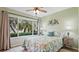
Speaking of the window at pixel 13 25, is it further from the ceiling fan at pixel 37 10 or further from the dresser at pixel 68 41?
the dresser at pixel 68 41

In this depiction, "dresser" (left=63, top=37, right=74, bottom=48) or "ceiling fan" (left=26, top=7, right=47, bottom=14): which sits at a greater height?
"ceiling fan" (left=26, top=7, right=47, bottom=14)

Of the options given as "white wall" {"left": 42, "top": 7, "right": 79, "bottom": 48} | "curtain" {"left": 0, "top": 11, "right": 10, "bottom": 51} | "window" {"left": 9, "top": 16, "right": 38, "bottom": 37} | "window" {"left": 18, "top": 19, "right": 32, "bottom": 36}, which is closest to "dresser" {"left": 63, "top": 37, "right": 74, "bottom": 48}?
"white wall" {"left": 42, "top": 7, "right": 79, "bottom": 48}

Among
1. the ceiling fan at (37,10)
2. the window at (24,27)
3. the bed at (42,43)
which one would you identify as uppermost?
the ceiling fan at (37,10)

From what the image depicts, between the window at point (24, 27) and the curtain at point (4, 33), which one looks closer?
the curtain at point (4, 33)

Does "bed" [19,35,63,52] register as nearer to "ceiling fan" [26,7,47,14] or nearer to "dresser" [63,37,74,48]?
"dresser" [63,37,74,48]

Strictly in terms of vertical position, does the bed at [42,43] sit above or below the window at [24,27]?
below

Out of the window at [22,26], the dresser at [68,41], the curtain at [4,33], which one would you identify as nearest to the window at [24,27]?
the window at [22,26]

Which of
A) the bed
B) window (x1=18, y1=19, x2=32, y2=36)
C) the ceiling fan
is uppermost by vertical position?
the ceiling fan

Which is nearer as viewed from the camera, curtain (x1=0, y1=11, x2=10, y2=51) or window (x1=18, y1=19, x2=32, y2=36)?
curtain (x1=0, y1=11, x2=10, y2=51)

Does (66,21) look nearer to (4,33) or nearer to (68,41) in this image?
(68,41)

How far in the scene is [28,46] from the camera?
1773 millimetres

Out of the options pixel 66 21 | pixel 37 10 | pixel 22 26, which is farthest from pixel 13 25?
pixel 66 21

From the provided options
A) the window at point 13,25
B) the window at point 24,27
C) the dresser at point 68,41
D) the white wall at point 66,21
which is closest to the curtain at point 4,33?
the window at point 13,25
